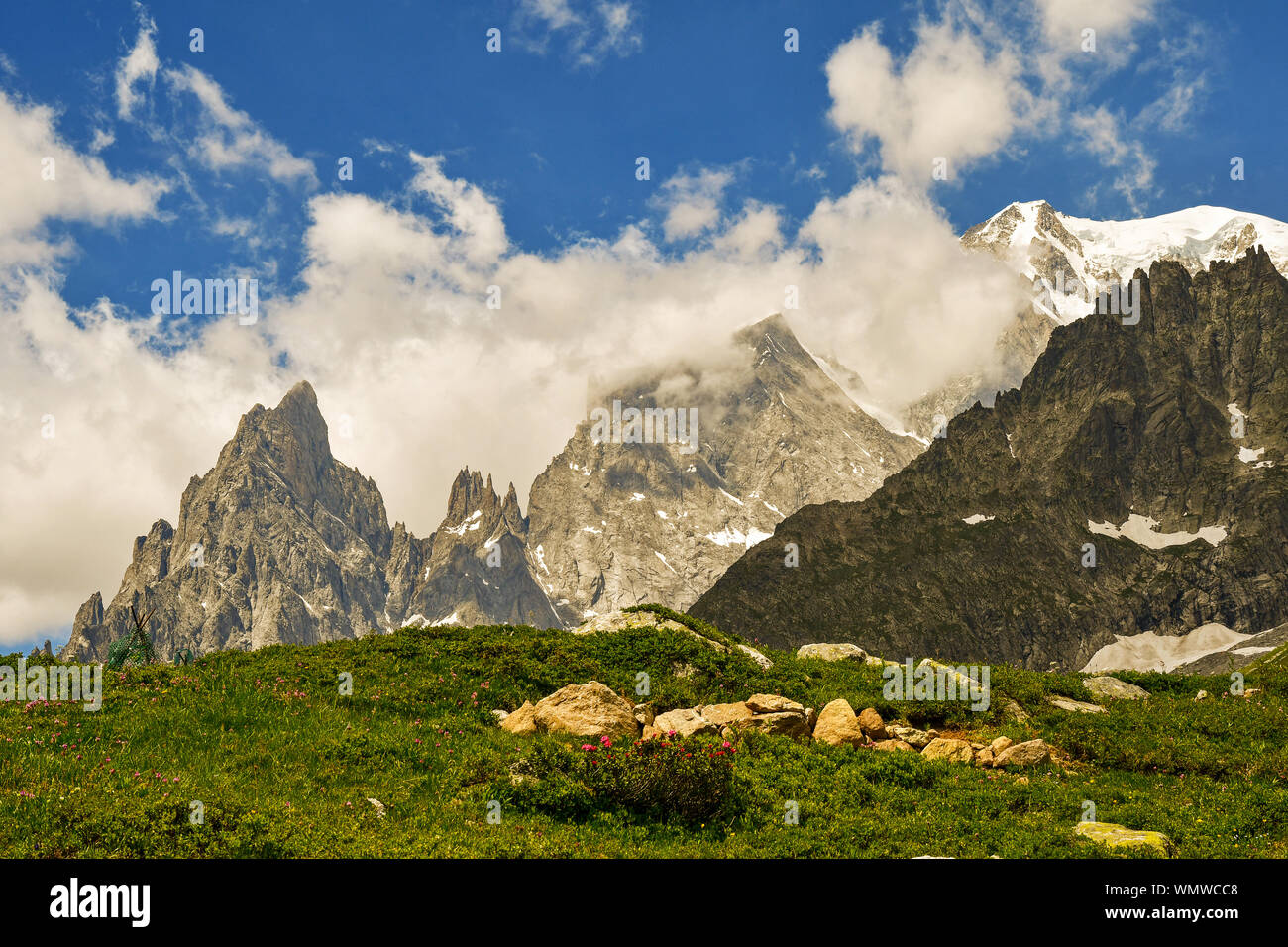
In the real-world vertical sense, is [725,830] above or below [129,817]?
below

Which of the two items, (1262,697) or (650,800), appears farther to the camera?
(1262,697)

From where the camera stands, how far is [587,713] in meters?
23.2

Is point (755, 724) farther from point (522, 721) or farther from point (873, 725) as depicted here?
point (522, 721)

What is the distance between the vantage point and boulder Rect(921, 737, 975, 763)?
22719 mm

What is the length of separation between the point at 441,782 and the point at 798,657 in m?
17.9

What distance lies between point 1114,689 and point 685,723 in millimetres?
16377

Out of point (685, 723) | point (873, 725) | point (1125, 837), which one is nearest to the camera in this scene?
point (1125, 837)

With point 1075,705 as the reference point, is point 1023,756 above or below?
below

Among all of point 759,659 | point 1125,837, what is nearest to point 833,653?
point 759,659

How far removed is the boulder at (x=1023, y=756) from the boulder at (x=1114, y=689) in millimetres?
8911

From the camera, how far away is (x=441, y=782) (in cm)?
1912

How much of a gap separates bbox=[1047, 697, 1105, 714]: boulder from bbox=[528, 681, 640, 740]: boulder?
1253cm
